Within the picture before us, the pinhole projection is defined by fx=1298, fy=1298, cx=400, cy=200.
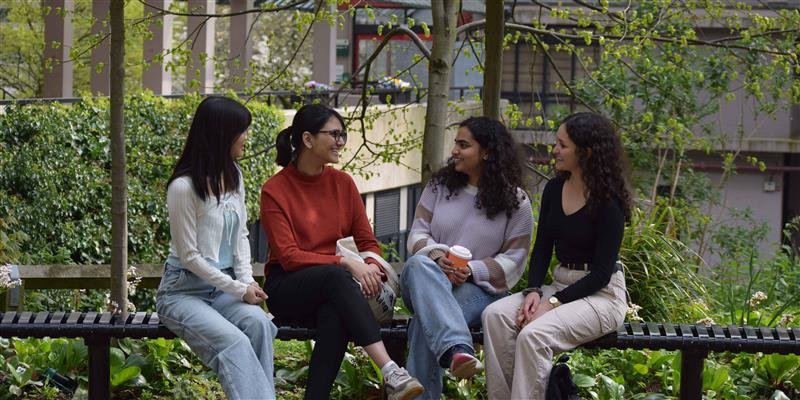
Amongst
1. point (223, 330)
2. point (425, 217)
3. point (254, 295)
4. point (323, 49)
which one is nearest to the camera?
point (223, 330)

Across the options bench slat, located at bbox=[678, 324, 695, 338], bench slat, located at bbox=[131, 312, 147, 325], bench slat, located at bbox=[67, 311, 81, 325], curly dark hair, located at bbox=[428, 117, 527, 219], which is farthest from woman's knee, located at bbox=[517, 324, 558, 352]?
bench slat, located at bbox=[67, 311, 81, 325]

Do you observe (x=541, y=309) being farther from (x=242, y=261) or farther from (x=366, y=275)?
(x=242, y=261)

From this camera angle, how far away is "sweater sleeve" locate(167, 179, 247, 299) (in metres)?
5.50

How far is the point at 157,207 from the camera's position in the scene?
604 inches

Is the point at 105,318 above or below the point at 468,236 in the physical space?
below

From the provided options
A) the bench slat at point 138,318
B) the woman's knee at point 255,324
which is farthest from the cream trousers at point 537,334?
the bench slat at point 138,318

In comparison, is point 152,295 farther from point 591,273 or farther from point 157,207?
point 591,273

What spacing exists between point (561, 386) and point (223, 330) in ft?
4.76

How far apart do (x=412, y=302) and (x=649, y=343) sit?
1.07 metres

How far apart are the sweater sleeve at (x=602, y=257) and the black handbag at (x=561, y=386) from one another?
0.36 m

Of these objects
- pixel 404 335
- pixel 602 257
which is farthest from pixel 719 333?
pixel 404 335

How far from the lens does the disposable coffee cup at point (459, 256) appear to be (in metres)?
5.86

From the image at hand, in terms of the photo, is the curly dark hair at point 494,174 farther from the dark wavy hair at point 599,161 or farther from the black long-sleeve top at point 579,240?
the dark wavy hair at point 599,161

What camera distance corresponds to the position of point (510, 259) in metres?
6.09
